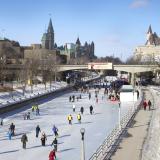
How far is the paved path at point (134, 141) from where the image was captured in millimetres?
22895

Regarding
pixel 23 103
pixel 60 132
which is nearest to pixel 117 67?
pixel 23 103

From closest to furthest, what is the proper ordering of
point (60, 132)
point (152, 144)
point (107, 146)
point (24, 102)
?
point (107, 146), point (152, 144), point (60, 132), point (24, 102)

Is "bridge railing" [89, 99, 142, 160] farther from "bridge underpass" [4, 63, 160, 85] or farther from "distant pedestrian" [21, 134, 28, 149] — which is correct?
"bridge underpass" [4, 63, 160, 85]

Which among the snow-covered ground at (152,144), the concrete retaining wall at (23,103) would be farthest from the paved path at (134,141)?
the concrete retaining wall at (23,103)

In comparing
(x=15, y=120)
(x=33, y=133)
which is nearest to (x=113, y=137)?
(x=33, y=133)

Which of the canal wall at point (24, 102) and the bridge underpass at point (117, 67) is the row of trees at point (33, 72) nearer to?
the bridge underpass at point (117, 67)

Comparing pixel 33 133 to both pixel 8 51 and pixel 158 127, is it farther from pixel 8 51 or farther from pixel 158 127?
pixel 8 51

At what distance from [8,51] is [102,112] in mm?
124719

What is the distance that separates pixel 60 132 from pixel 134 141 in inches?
274

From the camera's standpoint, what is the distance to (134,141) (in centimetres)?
2758

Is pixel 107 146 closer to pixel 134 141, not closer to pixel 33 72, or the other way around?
pixel 134 141

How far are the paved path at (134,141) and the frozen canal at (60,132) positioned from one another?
1.63 m

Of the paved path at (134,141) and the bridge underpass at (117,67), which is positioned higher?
the bridge underpass at (117,67)

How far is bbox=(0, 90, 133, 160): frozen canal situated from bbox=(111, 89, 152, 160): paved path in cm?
163
